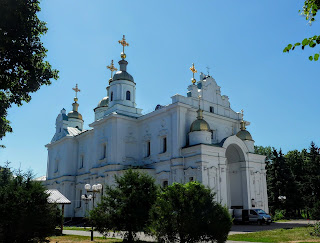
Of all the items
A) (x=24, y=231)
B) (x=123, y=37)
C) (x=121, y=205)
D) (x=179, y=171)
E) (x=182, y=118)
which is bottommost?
(x=24, y=231)

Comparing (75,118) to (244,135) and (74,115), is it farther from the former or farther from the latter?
(244,135)

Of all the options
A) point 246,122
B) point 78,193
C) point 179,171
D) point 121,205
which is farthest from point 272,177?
point 121,205

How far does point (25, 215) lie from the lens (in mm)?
13453

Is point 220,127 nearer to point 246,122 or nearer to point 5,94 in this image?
point 246,122

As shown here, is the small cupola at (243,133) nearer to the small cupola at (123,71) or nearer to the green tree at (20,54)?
the small cupola at (123,71)

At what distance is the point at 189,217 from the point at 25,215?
271 inches

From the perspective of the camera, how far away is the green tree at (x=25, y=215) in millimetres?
13461

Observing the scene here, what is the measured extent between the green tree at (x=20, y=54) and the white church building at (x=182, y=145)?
615 inches

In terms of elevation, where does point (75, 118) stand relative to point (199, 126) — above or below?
above

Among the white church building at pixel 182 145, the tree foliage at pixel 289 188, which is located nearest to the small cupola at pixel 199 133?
→ the white church building at pixel 182 145

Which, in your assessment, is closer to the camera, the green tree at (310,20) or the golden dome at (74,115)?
the green tree at (310,20)

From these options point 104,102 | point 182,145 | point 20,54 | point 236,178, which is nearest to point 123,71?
point 104,102

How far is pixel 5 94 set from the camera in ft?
53.8

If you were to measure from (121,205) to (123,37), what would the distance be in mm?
26780
